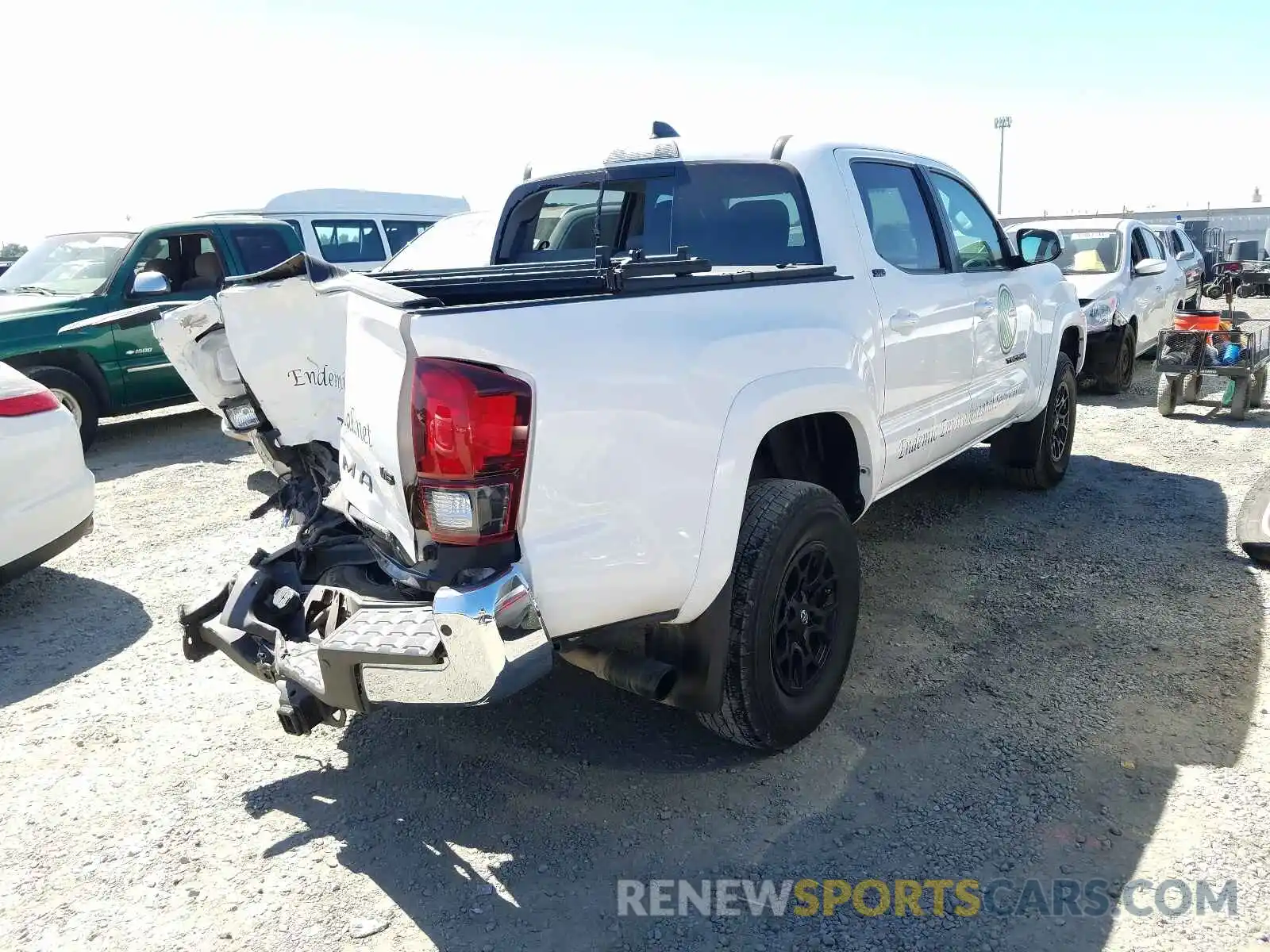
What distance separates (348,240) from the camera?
10.9m

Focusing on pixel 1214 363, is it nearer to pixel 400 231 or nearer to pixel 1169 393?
pixel 1169 393

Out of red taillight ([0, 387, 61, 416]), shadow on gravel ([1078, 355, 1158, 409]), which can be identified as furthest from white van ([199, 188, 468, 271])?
shadow on gravel ([1078, 355, 1158, 409])

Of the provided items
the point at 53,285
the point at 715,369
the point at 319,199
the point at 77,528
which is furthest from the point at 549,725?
the point at 319,199

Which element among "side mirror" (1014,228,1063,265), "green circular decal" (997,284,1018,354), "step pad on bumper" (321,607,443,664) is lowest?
"step pad on bumper" (321,607,443,664)

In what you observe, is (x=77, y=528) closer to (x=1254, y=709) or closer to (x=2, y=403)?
(x=2, y=403)

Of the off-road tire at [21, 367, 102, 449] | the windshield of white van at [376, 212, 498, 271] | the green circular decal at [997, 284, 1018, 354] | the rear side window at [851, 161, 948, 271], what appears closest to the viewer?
the rear side window at [851, 161, 948, 271]

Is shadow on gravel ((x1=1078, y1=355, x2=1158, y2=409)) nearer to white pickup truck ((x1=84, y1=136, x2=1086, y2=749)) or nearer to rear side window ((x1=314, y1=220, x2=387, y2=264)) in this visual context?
white pickup truck ((x1=84, y1=136, x2=1086, y2=749))

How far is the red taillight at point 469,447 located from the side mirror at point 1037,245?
420 cm

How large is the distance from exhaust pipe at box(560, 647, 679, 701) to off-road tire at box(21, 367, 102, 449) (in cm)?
647

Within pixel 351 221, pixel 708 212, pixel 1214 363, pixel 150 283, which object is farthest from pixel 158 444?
pixel 1214 363

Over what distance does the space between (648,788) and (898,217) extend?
2638mm

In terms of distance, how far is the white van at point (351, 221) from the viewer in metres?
10.4

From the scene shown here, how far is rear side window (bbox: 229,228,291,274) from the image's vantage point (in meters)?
8.93

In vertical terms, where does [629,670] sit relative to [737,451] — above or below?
below
